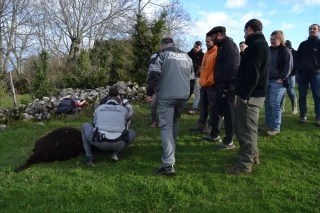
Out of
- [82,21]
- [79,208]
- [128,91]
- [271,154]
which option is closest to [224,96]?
[271,154]

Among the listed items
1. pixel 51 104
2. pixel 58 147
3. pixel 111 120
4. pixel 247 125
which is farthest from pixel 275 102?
pixel 51 104

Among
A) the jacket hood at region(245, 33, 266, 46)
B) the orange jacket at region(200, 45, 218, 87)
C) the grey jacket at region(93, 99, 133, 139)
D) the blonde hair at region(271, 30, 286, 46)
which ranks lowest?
the grey jacket at region(93, 99, 133, 139)

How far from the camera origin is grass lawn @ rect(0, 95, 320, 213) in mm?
3338

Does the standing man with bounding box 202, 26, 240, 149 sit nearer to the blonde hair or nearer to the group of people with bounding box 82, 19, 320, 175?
the group of people with bounding box 82, 19, 320, 175

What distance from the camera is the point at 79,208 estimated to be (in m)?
3.35

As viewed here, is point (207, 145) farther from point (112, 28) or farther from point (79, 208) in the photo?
point (112, 28)

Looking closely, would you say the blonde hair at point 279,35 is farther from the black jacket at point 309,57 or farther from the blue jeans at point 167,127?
the blue jeans at point 167,127

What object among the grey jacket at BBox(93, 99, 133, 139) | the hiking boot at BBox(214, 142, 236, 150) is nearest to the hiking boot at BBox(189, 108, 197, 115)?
the hiking boot at BBox(214, 142, 236, 150)

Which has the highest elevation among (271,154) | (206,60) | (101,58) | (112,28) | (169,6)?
(169,6)

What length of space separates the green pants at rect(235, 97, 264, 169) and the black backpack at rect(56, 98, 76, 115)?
23.2ft

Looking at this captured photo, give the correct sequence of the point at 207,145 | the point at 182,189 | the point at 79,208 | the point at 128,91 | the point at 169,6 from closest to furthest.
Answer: the point at 79,208
the point at 182,189
the point at 207,145
the point at 128,91
the point at 169,6

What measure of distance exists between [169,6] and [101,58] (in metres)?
12.1

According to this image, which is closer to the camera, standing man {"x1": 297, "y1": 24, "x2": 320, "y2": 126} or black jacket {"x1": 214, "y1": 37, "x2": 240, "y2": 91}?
black jacket {"x1": 214, "y1": 37, "x2": 240, "y2": 91}

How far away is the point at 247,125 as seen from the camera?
378 cm
